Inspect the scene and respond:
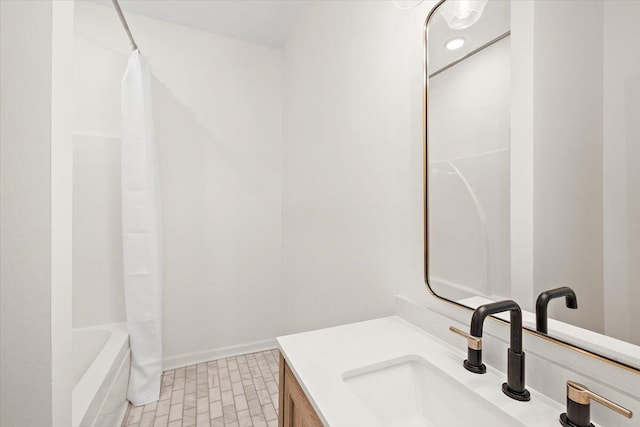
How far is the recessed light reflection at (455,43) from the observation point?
778mm

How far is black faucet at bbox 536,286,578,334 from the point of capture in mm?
535

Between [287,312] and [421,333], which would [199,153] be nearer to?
[287,312]

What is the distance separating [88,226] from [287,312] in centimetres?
152

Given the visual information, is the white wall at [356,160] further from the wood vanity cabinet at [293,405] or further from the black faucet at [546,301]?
the wood vanity cabinet at [293,405]

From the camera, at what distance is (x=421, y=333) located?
0.89 metres

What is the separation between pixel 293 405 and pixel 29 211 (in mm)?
806

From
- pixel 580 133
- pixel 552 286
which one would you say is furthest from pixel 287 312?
pixel 580 133

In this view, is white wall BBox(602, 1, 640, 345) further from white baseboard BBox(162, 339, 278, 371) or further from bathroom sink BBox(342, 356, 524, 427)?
white baseboard BBox(162, 339, 278, 371)

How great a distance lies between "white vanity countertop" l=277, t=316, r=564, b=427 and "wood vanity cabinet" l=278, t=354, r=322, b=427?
0.15 feet

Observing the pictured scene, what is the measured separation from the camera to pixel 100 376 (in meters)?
1.33

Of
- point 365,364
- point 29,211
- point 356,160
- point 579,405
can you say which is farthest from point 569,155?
point 29,211

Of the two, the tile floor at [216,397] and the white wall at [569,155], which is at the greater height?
the white wall at [569,155]

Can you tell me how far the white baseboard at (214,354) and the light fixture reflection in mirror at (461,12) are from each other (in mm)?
2423

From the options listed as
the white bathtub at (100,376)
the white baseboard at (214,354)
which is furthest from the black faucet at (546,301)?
the white baseboard at (214,354)
